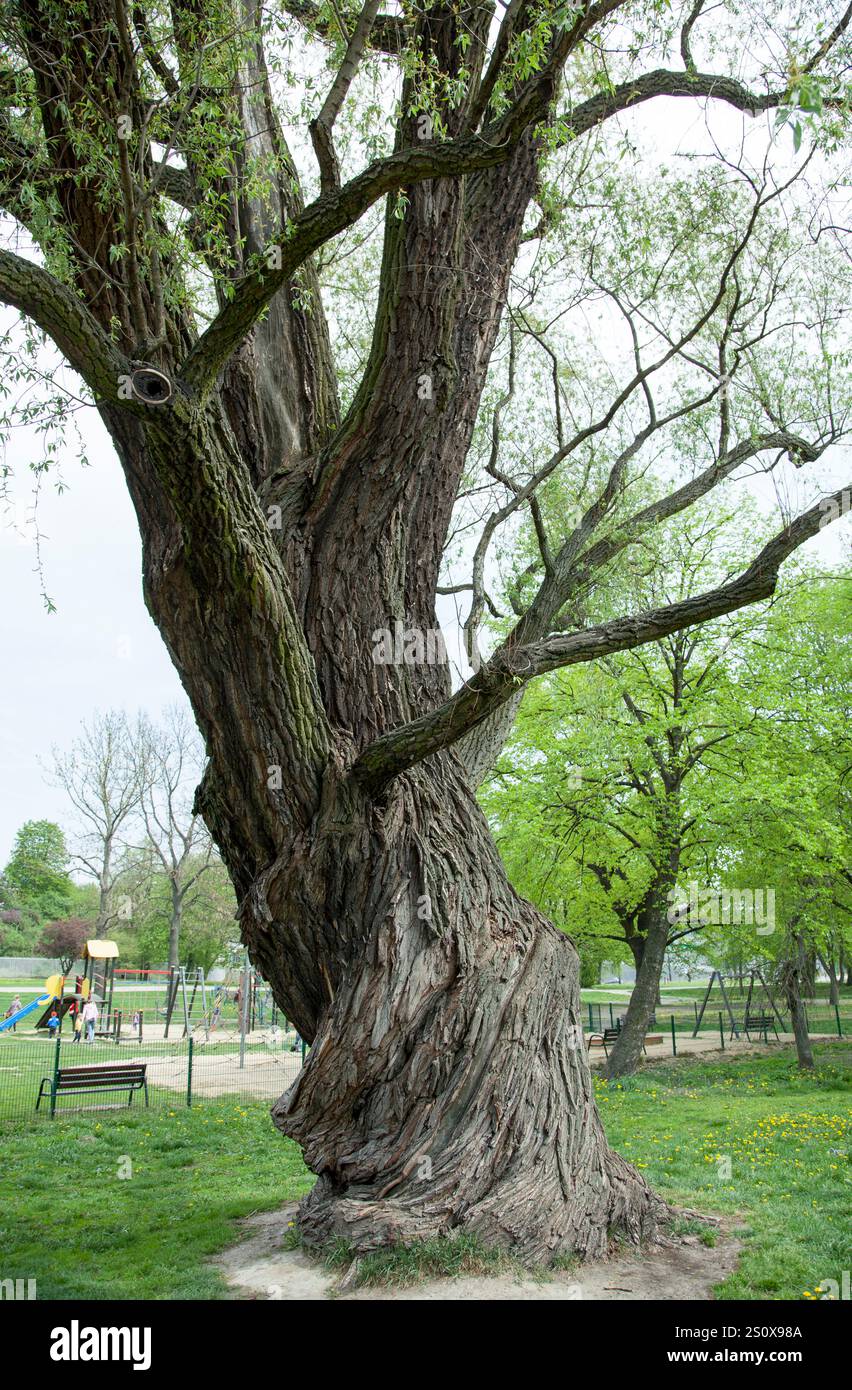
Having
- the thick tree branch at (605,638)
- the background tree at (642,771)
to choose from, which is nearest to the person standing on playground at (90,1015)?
the background tree at (642,771)

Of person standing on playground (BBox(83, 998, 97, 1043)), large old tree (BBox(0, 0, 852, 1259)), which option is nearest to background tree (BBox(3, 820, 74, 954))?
person standing on playground (BBox(83, 998, 97, 1043))

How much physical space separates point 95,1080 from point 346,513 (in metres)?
11.1

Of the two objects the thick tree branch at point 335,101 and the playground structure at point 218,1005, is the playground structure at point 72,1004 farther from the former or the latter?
the thick tree branch at point 335,101

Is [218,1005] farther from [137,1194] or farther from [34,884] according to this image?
[34,884]

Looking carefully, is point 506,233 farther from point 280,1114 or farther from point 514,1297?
point 514,1297

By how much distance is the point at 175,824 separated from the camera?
41.3m

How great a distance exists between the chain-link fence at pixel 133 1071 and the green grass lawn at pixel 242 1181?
62 cm

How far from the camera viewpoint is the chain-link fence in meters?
14.6

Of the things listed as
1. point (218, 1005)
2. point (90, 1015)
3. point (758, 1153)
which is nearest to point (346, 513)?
point (758, 1153)

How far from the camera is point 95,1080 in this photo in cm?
1454

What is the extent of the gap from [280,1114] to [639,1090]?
12325mm

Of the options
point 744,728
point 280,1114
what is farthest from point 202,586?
point 744,728

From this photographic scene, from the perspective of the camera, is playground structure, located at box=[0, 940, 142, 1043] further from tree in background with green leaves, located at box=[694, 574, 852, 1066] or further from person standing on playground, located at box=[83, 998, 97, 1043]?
tree in background with green leaves, located at box=[694, 574, 852, 1066]

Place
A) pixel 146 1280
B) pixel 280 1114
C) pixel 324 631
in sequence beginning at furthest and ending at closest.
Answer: pixel 324 631 < pixel 280 1114 < pixel 146 1280
